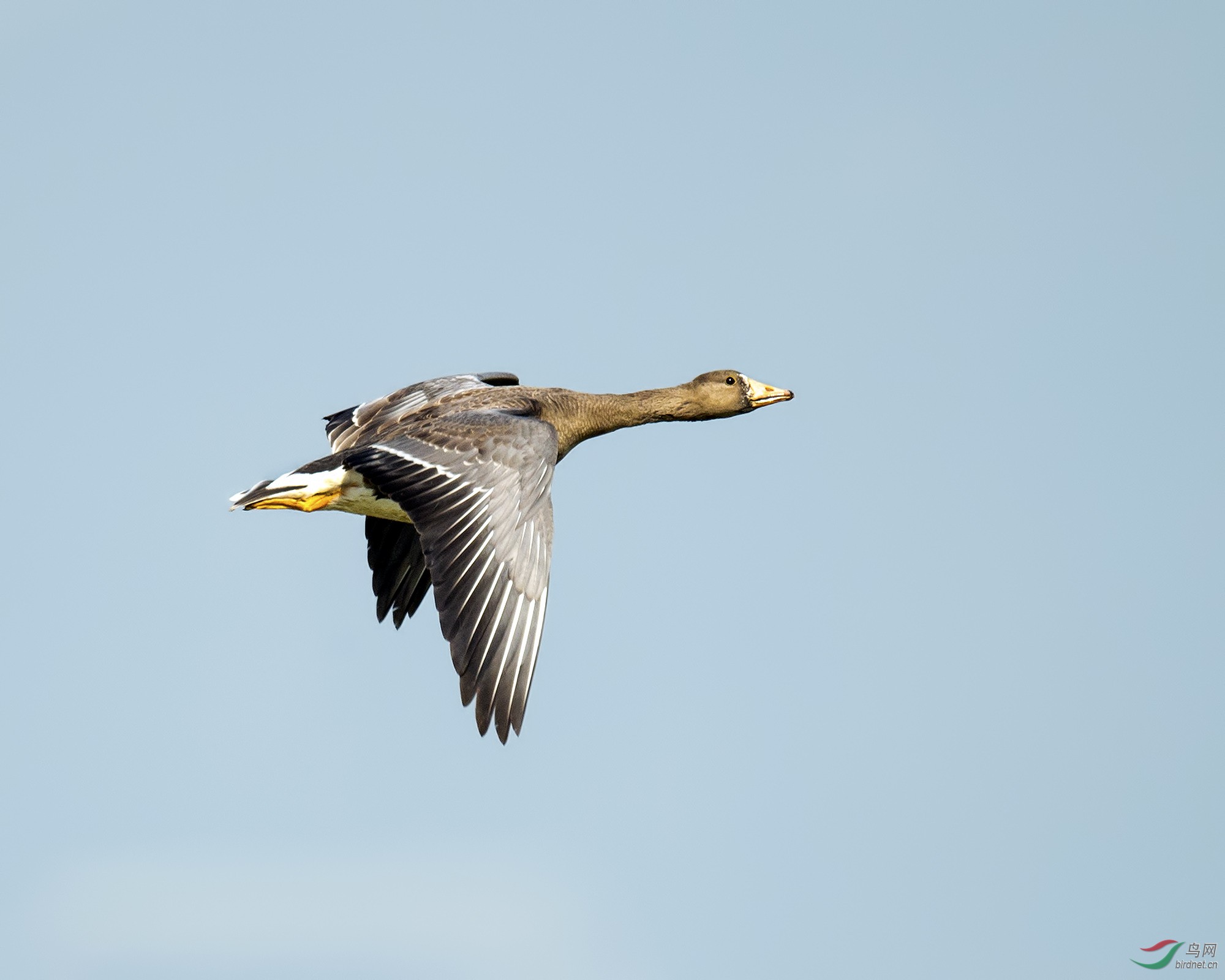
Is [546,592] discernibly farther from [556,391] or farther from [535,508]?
[556,391]

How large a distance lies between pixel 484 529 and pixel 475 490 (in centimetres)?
57

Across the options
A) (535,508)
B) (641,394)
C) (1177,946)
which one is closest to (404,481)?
(535,508)

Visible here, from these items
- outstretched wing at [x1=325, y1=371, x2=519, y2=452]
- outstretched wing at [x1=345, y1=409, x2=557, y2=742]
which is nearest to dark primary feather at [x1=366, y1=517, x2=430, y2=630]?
outstretched wing at [x1=325, y1=371, x2=519, y2=452]

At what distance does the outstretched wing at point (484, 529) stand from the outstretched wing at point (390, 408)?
6.79 ft

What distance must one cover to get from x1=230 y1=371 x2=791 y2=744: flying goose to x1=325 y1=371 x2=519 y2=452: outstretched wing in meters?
0.03

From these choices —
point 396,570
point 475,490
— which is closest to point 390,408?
point 396,570

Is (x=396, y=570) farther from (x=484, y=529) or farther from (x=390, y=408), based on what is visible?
(x=484, y=529)

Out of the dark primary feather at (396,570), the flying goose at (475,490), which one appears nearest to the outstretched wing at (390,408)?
the flying goose at (475,490)

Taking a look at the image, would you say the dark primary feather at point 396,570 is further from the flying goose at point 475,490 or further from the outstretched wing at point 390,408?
the outstretched wing at point 390,408

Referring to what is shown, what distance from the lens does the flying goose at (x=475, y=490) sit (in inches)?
518

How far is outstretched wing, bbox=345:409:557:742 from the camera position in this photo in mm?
12938

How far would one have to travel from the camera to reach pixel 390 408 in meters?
18.8

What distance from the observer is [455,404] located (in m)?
16.9

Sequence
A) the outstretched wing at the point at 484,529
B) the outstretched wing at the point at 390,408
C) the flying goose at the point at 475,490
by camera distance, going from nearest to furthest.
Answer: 1. the outstretched wing at the point at 484,529
2. the flying goose at the point at 475,490
3. the outstretched wing at the point at 390,408
